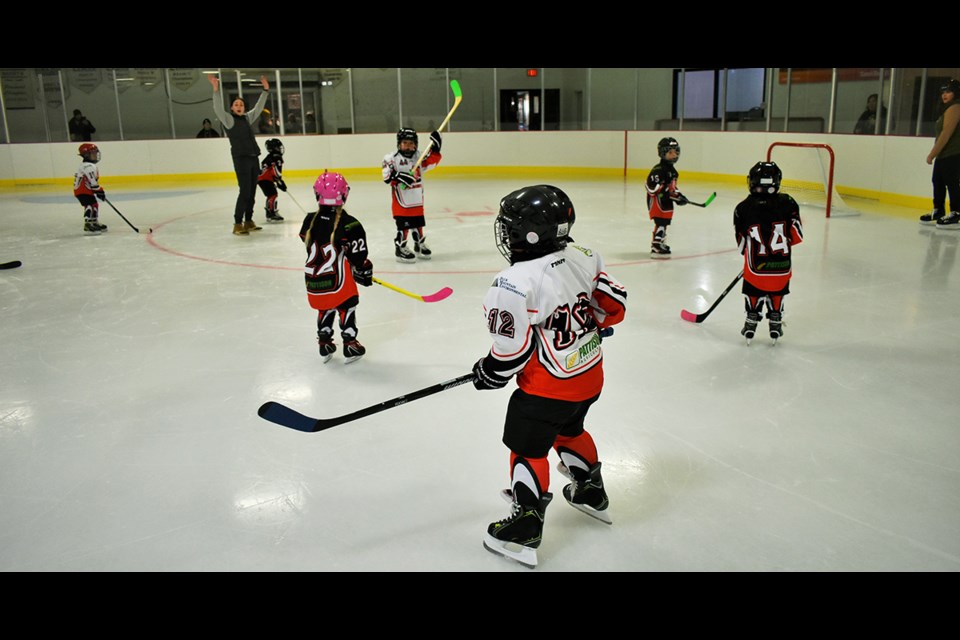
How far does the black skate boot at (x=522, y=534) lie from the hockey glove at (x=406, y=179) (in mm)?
4566

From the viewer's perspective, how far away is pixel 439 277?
618 cm

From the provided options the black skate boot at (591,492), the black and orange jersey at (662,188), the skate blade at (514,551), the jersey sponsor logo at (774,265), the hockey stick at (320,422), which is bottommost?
the skate blade at (514,551)

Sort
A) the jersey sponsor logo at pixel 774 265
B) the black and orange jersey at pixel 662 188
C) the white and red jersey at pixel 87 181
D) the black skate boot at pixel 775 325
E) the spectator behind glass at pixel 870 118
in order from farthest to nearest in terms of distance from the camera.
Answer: the spectator behind glass at pixel 870 118 < the white and red jersey at pixel 87 181 < the black and orange jersey at pixel 662 188 < the black skate boot at pixel 775 325 < the jersey sponsor logo at pixel 774 265

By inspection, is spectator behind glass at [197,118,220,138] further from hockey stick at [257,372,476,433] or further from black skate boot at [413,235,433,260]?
hockey stick at [257,372,476,433]

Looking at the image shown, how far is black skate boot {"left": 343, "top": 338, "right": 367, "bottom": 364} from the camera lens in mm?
4168

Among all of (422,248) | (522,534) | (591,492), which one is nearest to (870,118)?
(422,248)

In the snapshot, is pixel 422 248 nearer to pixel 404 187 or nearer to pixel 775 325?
pixel 404 187

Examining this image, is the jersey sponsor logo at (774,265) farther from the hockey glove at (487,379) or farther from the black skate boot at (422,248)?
the black skate boot at (422,248)

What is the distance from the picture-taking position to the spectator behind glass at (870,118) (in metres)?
9.80

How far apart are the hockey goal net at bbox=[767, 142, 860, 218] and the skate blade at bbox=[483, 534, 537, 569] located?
26.1 ft

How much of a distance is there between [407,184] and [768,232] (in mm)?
3341

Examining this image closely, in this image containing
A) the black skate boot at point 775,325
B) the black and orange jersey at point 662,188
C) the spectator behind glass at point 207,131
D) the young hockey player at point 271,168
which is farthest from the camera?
the spectator behind glass at point 207,131

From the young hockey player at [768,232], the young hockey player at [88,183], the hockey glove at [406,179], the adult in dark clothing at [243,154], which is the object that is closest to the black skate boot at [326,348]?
the young hockey player at [768,232]

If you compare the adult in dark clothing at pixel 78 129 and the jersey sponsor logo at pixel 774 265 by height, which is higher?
the adult in dark clothing at pixel 78 129
